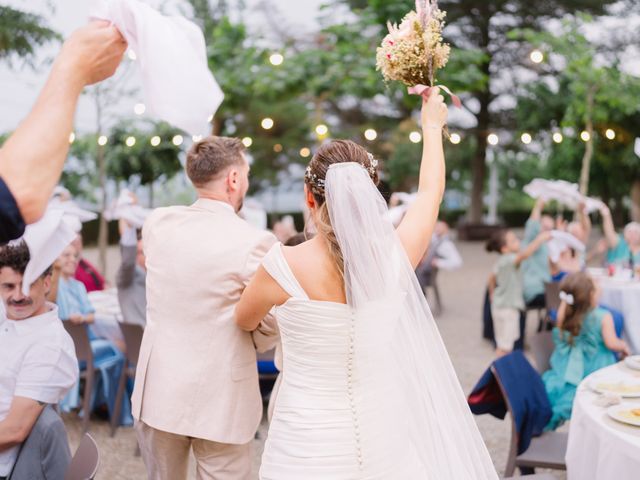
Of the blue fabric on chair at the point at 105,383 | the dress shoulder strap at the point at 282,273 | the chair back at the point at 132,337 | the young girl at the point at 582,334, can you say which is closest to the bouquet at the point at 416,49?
the dress shoulder strap at the point at 282,273

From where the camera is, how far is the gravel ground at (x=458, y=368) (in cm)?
462

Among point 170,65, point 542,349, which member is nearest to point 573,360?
point 542,349

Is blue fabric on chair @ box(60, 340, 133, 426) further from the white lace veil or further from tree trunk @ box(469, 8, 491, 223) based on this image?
tree trunk @ box(469, 8, 491, 223)

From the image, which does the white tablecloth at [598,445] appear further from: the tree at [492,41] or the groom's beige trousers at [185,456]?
the tree at [492,41]

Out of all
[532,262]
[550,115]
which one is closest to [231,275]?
[532,262]

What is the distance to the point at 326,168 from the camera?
6.67 feet

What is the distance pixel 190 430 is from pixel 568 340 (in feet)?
9.94

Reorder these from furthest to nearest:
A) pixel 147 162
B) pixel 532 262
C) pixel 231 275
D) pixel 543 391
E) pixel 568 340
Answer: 1. pixel 147 162
2. pixel 532 262
3. pixel 568 340
4. pixel 543 391
5. pixel 231 275

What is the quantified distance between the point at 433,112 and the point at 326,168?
0.38m

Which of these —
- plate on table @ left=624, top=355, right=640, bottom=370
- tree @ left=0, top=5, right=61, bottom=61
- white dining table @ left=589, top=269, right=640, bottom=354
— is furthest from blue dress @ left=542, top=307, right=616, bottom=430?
tree @ left=0, top=5, right=61, bottom=61

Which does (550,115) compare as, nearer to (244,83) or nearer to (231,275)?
(244,83)

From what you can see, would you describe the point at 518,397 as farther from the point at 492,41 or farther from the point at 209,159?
the point at 492,41

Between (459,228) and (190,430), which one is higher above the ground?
(190,430)

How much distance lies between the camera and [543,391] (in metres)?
3.77
